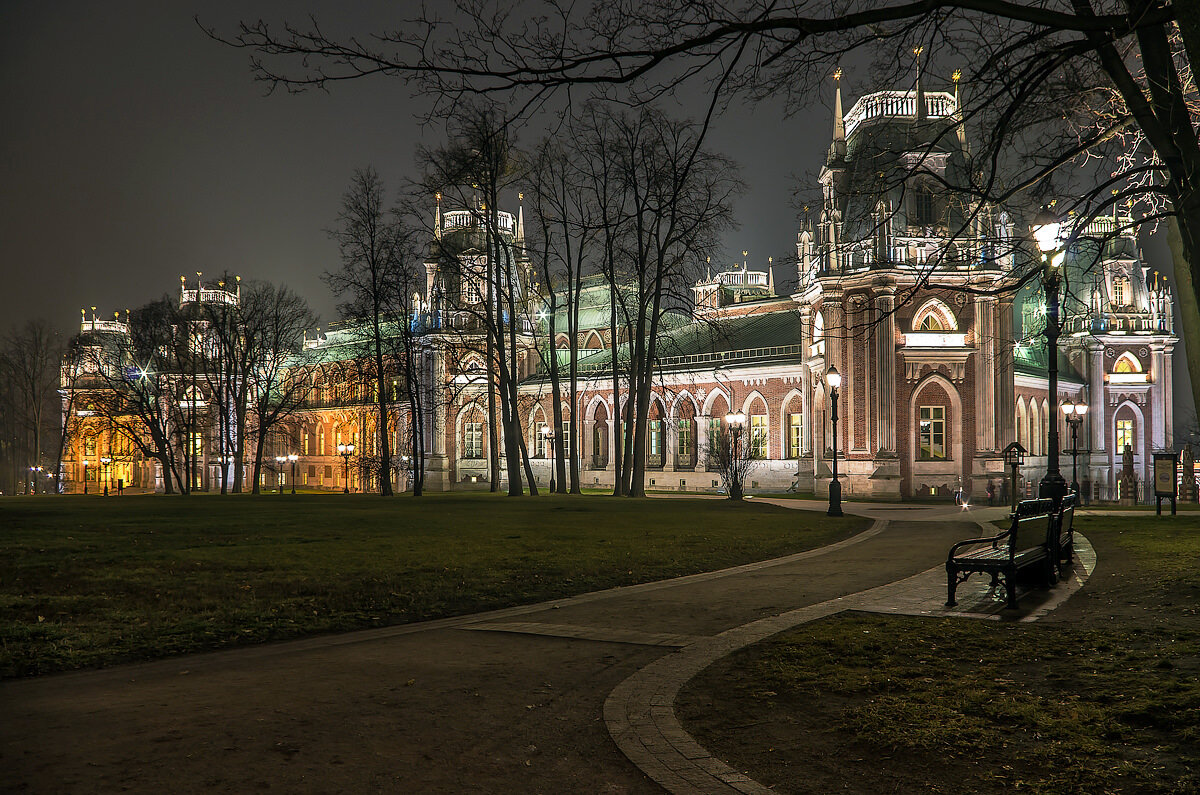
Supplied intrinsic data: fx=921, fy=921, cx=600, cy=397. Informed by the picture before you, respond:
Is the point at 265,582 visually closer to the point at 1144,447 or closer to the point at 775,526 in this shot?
the point at 775,526

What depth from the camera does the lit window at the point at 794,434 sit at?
5494 centimetres

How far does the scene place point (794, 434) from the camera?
5572cm

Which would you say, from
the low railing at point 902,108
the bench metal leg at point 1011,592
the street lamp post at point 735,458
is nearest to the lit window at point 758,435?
the street lamp post at point 735,458

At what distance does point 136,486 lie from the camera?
275 feet

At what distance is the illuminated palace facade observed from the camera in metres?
42.7

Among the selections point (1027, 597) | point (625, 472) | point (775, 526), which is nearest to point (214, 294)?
point (625, 472)

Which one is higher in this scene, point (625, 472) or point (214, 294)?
point (214, 294)

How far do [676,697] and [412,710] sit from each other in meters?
1.86

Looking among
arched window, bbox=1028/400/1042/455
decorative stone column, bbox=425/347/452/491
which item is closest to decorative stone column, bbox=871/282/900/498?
arched window, bbox=1028/400/1042/455

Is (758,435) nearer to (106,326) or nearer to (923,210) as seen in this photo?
(923,210)

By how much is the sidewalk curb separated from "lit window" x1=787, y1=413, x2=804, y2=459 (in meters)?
43.5

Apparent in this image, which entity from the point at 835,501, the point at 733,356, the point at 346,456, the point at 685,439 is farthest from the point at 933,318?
the point at 346,456

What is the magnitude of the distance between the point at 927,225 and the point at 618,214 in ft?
59.6

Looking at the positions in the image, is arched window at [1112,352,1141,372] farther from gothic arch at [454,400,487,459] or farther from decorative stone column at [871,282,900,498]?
gothic arch at [454,400,487,459]
